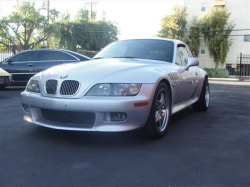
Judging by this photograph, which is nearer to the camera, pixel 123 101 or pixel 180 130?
pixel 123 101

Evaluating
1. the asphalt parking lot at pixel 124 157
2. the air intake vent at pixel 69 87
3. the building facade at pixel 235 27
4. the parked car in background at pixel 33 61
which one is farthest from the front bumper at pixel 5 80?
the building facade at pixel 235 27

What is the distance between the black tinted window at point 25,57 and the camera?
1023 centimetres

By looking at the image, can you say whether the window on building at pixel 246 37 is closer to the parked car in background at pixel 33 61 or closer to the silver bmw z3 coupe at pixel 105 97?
the parked car in background at pixel 33 61

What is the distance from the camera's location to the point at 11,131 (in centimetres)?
422

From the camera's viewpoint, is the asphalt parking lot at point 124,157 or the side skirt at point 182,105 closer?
the asphalt parking lot at point 124,157

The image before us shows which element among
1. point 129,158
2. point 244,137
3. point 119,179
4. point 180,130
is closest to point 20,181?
point 119,179

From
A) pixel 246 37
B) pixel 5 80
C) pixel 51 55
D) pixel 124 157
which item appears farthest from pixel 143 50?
pixel 246 37

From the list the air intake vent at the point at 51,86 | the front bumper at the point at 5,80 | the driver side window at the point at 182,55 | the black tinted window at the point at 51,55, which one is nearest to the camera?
the air intake vent at the point at 51,86

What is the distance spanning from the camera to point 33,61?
10180 millimetres

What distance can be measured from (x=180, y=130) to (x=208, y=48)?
3062 centimetres

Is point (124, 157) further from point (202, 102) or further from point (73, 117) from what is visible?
point (202, 102)

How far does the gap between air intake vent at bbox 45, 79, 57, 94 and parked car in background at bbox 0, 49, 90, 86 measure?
6.35 m

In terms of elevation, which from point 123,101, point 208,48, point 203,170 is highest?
point 208,48

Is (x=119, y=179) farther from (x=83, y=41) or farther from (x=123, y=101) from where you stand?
(x=83, y=41)
